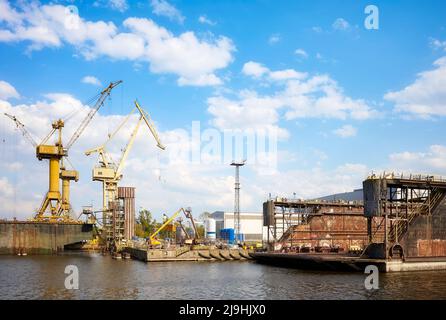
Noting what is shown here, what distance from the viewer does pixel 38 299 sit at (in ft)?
127

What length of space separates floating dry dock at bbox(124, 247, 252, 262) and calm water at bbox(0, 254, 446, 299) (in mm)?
16869

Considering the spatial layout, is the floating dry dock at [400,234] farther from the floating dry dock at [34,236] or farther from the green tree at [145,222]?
the green tree at [145,222]

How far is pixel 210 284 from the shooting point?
4850 cm

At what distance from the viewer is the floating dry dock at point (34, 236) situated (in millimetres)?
95125

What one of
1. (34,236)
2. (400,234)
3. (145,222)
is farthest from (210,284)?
(145,222)

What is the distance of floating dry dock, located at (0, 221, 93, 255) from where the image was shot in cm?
9512

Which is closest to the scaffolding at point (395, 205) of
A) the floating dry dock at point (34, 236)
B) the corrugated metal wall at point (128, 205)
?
the corrugated metal wall at point (128, 205)

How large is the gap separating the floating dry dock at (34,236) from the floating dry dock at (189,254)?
1839 centimetres

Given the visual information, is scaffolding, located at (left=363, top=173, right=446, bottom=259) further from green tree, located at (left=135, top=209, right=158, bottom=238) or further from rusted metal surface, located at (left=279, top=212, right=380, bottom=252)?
green tree, located at (left=135, top=209, right=158, bottom=238)

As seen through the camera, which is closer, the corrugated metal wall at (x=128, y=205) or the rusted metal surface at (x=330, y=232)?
the rusted metal surface at (x=330, y=232)
